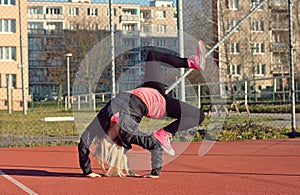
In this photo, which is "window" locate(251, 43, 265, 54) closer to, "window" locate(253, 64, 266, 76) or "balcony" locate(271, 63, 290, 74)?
"balcony" locate(271, 63, 290, 74)

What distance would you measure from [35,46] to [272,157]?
18.5 m

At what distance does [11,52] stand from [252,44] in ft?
25.4

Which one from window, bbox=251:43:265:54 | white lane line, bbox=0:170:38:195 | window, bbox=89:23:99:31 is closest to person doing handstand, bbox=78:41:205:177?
white lane line, bbox=0:170:38:195

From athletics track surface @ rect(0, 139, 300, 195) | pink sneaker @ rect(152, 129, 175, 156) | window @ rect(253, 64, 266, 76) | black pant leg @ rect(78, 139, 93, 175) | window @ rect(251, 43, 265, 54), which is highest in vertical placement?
window @ rect(251, 43, 265, 54)

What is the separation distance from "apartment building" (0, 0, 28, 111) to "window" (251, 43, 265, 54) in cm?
734

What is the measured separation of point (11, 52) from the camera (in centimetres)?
1352

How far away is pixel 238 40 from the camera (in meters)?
19.8

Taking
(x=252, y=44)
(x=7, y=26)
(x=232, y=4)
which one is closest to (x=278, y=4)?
(x=252, y=44)

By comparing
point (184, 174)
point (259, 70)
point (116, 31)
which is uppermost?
point (116, 31)

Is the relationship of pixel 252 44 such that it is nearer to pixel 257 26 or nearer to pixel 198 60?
pixel 257 26

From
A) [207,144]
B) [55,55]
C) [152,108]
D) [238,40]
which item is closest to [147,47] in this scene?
[207,144]

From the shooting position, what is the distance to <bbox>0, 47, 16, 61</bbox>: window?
13.3 metres

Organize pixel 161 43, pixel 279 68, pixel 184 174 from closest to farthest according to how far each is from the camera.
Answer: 1. pixel 184 174
2. pixel 161 43
3. pixel 279 68

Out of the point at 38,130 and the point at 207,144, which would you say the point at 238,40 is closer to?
the point at 38,130
